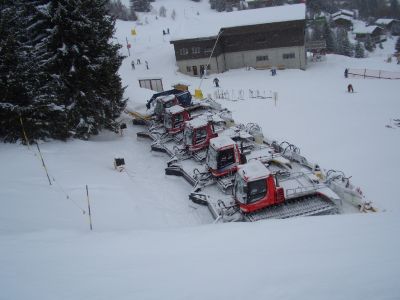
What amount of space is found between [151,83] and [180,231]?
2836cm

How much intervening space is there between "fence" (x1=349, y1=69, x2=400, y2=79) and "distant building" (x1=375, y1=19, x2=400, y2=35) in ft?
232

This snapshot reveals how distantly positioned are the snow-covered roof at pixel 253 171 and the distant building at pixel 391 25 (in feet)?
339

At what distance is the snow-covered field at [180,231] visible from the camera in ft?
23.0

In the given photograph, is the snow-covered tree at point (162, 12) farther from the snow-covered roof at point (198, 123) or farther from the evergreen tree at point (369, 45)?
the snow-covered roof at point (198, 123)

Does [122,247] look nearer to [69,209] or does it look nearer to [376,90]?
[69,209]

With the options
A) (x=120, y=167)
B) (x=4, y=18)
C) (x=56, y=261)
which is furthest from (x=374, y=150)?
(x=4, y=18)

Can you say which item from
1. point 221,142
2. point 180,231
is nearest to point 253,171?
point 221,142

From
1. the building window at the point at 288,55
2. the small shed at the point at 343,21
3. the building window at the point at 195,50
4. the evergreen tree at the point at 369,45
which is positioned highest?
the small shed at the point at 343,21

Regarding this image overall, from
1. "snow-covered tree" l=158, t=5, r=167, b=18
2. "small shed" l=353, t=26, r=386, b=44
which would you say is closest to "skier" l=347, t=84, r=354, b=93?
"small shed" l=353, t=26, r=386, b=44

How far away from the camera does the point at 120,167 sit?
18125 mm

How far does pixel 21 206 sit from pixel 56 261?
5.13 metres

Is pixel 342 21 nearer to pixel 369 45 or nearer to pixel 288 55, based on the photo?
pixel 369 45

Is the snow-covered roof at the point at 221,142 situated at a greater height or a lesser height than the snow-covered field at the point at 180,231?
greater

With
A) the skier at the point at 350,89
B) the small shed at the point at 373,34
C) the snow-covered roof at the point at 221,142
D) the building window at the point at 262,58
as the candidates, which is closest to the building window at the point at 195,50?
the building window at the point at 262,58
